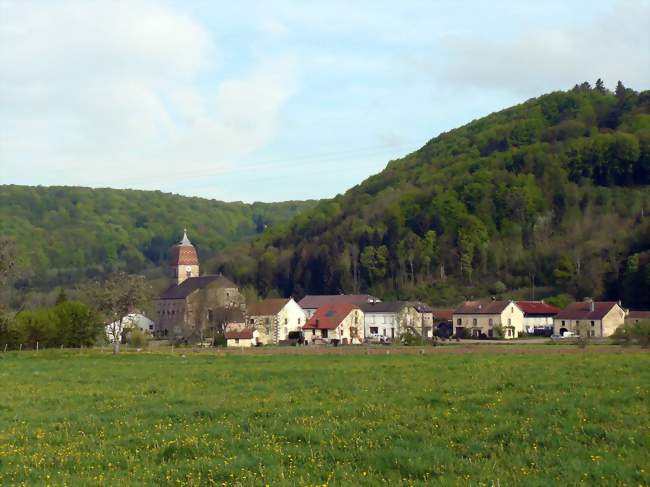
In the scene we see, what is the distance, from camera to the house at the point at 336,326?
354 ft

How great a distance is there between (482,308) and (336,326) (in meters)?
18.9

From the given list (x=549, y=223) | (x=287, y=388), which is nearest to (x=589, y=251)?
(x=549, y=223)

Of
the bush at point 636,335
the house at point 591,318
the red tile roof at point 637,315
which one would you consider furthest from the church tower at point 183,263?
the bush at point 636,335

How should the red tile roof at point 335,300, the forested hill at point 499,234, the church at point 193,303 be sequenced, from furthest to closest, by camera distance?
the red tile roof at point 335,300
the forested hill at point 499,234
the church at point 193,303

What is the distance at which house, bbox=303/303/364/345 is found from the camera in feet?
354

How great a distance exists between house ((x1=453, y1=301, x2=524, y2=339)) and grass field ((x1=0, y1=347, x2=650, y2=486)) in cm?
8152

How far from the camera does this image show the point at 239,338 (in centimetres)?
9875

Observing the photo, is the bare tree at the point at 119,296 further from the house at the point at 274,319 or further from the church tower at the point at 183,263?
the church tower at the point at 183,263

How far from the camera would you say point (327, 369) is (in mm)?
34812

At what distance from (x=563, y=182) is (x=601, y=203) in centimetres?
1026

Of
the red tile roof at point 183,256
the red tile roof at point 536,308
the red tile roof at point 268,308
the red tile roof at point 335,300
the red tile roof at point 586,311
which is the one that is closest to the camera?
the red tile roof at point 586,311

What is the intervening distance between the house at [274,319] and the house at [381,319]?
8.68 meters

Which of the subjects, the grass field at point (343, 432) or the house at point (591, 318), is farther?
the house at point (591, 318)

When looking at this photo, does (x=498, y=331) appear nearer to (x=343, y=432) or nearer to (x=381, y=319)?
(x=381, y=319)
